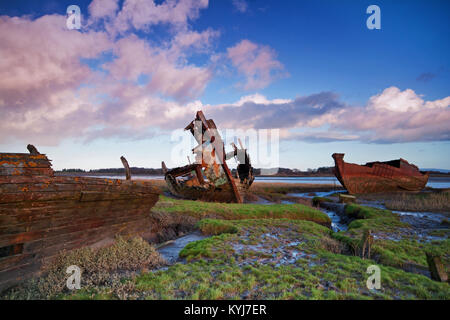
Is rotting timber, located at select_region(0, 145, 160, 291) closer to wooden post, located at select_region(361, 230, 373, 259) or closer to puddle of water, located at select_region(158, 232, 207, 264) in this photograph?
puddle of water, located at select_region(158, 232, 207, 264)

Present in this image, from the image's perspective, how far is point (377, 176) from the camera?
28.7 meters

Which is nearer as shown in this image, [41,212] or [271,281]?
[41,212]

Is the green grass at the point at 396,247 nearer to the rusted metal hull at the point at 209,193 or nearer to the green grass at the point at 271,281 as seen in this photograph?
the green grass at the point at 271,281

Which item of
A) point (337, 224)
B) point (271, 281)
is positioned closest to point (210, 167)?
point (337, 224)

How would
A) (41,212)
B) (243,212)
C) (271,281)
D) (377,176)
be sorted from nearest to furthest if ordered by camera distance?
(41,212) → (271,281) → (243,212) → (377,176)

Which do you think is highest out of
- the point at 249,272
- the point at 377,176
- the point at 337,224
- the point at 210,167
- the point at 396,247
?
the point at 210,167

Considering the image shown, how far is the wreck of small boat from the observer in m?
27.2

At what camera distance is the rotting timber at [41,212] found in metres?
3.78

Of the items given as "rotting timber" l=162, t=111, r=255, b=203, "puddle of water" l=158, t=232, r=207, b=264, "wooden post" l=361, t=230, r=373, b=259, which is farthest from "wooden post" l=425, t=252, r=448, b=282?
"rotting timber" l=162, t=111, r=255, b=203

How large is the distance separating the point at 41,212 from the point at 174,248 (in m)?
3.92

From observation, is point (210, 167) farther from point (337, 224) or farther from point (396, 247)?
point (396, 247)
